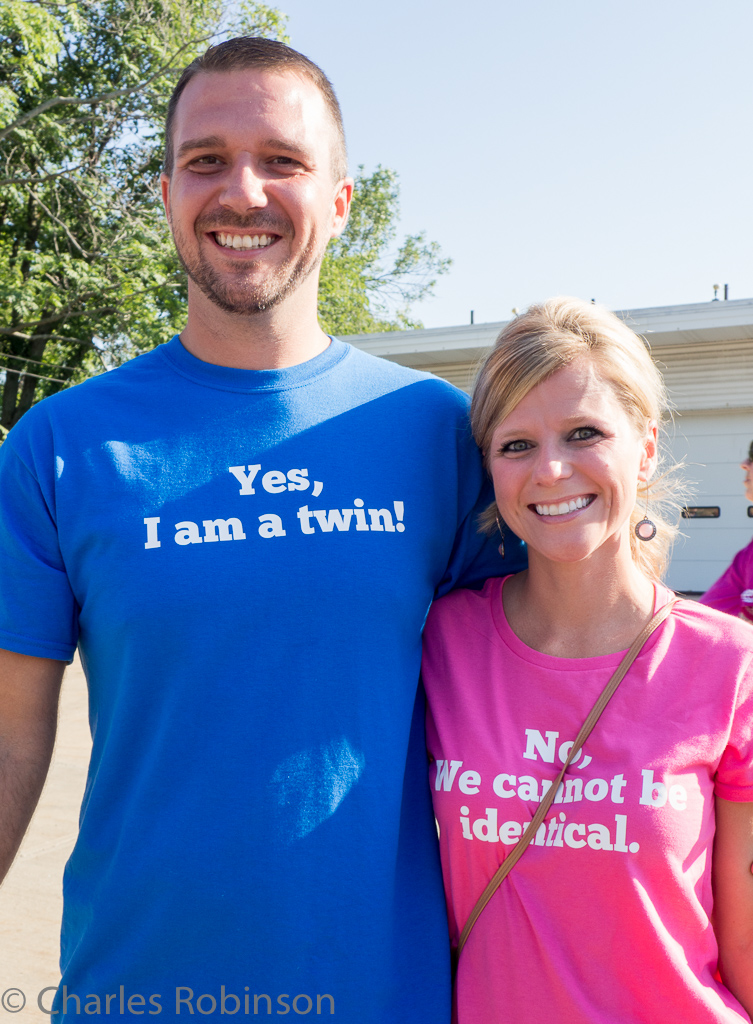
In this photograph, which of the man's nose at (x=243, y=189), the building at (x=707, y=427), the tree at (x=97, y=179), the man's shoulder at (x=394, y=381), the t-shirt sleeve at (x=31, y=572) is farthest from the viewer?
the tree at (x=97, y=179)

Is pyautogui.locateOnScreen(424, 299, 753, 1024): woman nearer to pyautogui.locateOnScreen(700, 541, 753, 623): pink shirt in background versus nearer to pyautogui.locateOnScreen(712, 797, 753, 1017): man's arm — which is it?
pyautogui.locateOnScreen(712, 797, 753, 1017): man's arm

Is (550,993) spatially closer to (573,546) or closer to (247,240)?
(573,546)

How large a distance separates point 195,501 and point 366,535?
1.12ft

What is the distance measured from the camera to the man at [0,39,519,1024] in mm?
1617

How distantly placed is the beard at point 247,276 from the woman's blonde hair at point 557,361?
1.61 feet

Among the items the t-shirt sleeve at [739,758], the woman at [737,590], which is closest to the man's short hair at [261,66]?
the t-shirt sleeve at [739,758]

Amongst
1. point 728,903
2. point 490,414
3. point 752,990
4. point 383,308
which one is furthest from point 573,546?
point 383,308

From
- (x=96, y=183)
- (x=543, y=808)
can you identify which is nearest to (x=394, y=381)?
(x=543, y=808)

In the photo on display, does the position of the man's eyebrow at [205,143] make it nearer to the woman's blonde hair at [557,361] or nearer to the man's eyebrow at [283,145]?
the man's eyebrow at [283,145]

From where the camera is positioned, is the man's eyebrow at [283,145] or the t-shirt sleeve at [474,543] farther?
the t-shirt sleeve at [474,543]

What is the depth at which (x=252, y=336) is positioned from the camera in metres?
1.93

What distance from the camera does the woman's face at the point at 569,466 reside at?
6.22 feet

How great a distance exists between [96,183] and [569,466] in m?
16.5

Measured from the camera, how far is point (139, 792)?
1.65m
